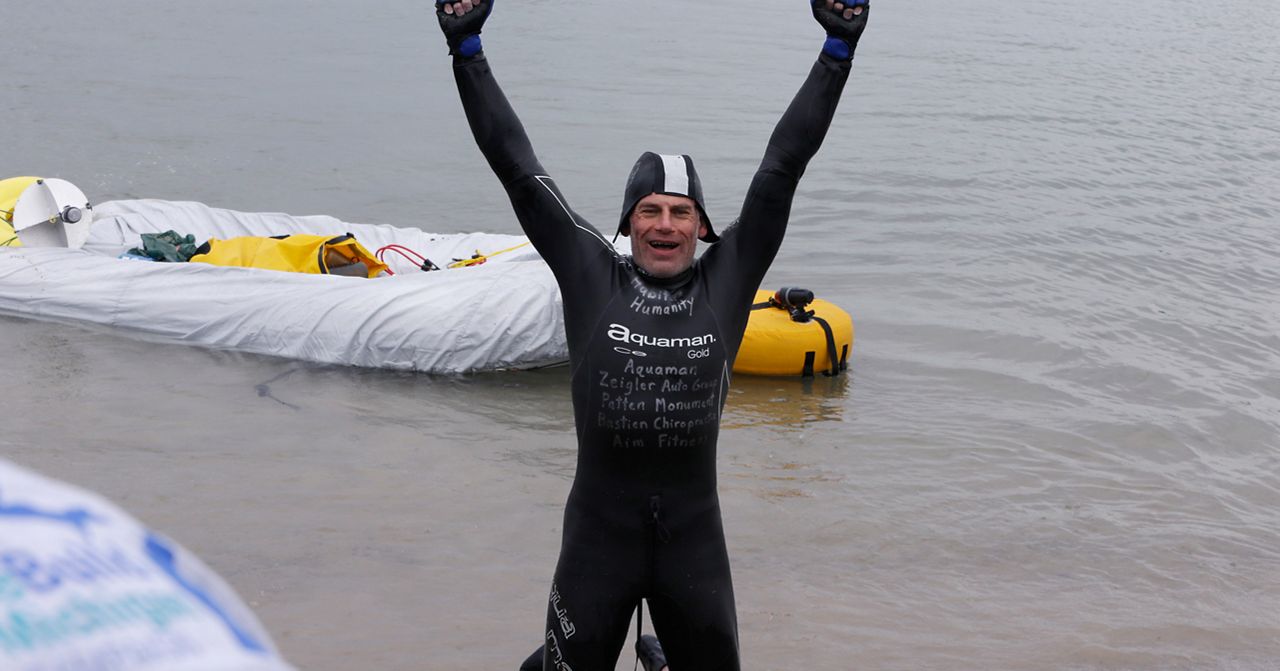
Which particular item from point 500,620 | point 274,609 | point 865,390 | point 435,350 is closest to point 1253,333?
point 865,390

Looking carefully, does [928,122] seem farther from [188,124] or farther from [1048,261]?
[188,124]

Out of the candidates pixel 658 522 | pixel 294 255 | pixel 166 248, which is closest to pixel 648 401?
pixel 658 522

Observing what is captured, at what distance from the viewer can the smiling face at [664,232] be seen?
12.3ft

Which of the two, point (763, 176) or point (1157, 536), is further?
point (1157, 536)

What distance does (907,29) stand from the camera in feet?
92.6

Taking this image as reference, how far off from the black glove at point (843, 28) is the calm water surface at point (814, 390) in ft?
9.14

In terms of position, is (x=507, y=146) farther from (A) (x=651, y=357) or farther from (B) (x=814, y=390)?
(B) (x=814, y=390)

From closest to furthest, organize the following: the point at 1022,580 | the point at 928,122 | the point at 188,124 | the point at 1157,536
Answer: the point at 1022,580 < the point at 1157,536 < the point at 188,124 < the point at 928,122

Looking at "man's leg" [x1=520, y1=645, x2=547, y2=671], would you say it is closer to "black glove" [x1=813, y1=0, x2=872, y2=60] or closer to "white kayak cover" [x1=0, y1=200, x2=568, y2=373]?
"black glove" [x1=813, y1=0, x2=872, y2=60]

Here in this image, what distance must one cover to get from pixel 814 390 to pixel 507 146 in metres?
5.77

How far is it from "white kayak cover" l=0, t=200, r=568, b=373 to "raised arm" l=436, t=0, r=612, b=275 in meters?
5.11

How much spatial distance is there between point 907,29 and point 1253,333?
18.2m

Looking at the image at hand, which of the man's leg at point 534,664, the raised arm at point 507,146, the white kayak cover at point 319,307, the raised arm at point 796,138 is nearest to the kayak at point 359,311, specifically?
the white kayak cover at point 319,307

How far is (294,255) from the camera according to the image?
9.84 meters
